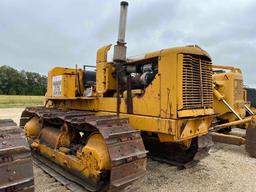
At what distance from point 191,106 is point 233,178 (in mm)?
1916

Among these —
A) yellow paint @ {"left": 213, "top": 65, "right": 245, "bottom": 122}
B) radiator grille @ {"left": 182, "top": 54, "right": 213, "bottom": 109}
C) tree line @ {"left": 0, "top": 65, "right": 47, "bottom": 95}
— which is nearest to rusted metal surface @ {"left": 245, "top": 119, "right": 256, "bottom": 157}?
yellow paint @ {"left": 213, "top": 65, "right": 245, "bottom": 122}

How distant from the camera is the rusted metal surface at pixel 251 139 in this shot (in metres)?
6.61

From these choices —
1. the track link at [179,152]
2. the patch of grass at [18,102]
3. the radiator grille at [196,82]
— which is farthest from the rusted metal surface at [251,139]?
the patch of grass at [18,102]

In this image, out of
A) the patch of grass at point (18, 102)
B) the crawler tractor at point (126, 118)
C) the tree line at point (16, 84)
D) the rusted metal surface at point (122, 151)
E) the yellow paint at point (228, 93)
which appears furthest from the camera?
the tree line at point (16, 84)

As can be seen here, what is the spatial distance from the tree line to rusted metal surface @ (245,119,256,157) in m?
68.4

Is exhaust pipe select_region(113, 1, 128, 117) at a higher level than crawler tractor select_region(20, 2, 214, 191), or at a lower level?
higher

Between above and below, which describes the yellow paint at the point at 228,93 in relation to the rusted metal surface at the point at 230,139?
above

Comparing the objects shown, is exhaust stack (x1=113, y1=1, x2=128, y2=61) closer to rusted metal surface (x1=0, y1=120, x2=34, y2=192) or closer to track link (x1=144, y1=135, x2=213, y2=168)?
track link (x1=144, y1=135, x2=213, y2=168)

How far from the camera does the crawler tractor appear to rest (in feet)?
12.4

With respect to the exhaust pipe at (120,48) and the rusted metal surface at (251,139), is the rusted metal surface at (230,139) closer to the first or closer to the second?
the rusted metal surface at (251,139)

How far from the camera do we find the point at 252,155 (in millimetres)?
6633

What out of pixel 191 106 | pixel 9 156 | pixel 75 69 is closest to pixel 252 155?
pixel 191 106

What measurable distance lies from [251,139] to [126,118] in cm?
418

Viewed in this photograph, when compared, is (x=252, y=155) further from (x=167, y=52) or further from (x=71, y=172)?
(x=71, y=172)
